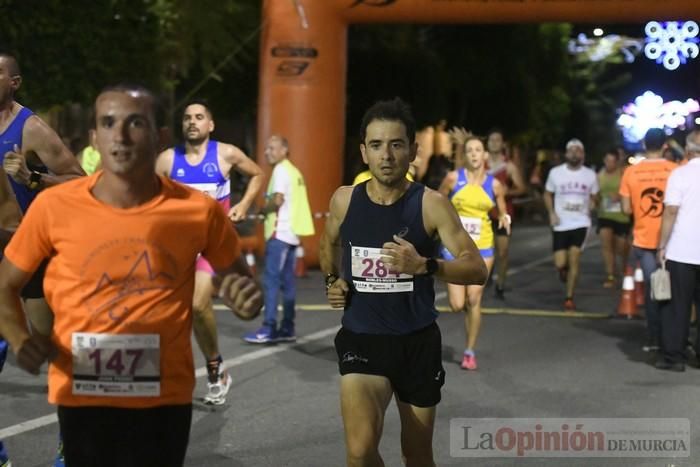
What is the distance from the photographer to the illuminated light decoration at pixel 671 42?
20812 millimetres

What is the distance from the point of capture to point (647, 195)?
477 inches

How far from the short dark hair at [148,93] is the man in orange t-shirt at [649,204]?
801cm

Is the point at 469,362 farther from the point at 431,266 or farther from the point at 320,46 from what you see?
the point at 320,46

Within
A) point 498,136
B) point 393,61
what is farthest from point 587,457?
point 393,61

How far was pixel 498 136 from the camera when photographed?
54.4 feet

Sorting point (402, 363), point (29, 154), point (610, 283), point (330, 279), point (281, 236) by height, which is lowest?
point (610, 283)

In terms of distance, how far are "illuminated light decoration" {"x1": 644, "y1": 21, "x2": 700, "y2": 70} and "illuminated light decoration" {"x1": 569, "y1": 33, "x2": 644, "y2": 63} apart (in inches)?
1411

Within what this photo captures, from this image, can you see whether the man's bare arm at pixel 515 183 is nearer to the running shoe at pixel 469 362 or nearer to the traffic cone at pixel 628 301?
the traffic cone at pixel 628 301

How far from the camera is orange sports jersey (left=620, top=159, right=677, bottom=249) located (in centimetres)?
1192

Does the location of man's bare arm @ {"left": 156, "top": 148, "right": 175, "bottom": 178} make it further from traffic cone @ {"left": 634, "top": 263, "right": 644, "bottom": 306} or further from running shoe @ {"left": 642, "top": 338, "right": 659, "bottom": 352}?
traffic cone @ {"left": 634, "top": 263, "right": 644, "bottom": 306}

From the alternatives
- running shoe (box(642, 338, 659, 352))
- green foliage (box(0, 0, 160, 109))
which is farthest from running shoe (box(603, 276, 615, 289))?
green foliage (box(0, 0, 160, 109))

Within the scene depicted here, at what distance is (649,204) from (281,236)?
3.36 metres

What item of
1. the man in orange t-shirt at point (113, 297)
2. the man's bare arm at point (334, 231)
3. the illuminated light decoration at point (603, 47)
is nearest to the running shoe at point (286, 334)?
the man's bare arm at point (334, 231)

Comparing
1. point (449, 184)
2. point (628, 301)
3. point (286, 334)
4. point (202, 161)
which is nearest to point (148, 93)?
point (202, 161)
